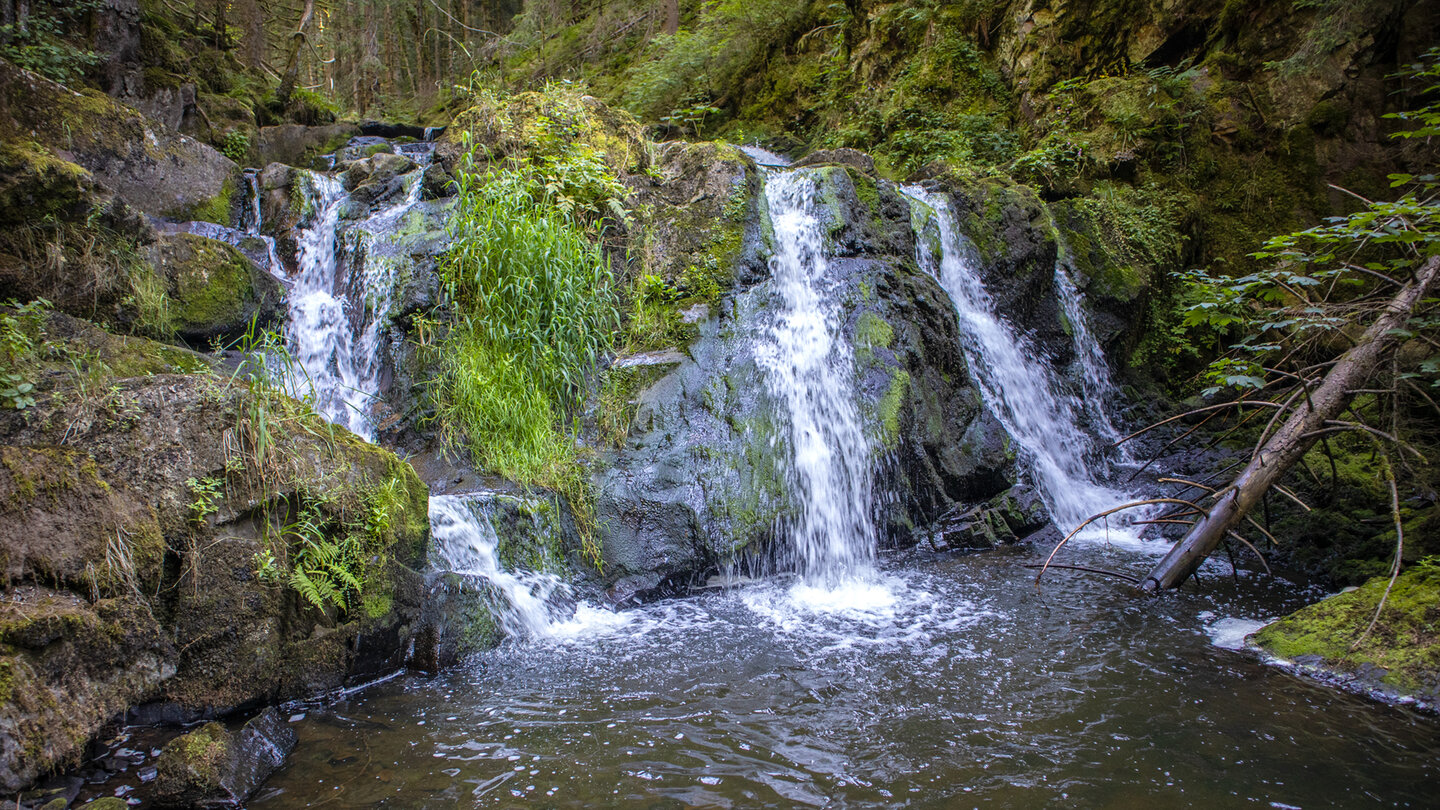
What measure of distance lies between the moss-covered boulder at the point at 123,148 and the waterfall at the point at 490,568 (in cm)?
455

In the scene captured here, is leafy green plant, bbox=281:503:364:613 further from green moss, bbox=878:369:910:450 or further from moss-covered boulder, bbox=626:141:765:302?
green moss, bbox=878:369:910:450

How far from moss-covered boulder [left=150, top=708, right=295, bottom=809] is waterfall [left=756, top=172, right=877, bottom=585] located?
3960 mm

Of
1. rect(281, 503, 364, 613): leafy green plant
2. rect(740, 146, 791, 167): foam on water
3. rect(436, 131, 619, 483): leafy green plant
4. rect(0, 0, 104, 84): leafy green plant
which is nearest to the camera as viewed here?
rect(281, 503, 364, 613): leafy green plant

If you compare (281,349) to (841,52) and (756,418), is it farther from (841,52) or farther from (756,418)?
(841,52)

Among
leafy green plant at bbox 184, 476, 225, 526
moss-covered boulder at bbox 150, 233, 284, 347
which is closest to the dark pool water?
leafy green plant at bbox 184, 476, 225, 526

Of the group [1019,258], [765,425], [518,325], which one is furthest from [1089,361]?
[518,325]

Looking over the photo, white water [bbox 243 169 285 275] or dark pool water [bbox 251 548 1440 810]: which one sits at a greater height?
white water [bbox 243 169 285 275]

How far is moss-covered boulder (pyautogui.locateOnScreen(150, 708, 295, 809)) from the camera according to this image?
278cm

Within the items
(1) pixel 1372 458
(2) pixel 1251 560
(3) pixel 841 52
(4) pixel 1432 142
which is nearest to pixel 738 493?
(2) pixel 1251 560

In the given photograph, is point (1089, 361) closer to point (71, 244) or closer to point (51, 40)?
point (71, 244)

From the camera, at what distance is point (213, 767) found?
282 cm

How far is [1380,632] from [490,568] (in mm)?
5597

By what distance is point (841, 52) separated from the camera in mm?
12375

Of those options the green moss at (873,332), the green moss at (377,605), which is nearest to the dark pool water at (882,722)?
the green moss at (377,605)
